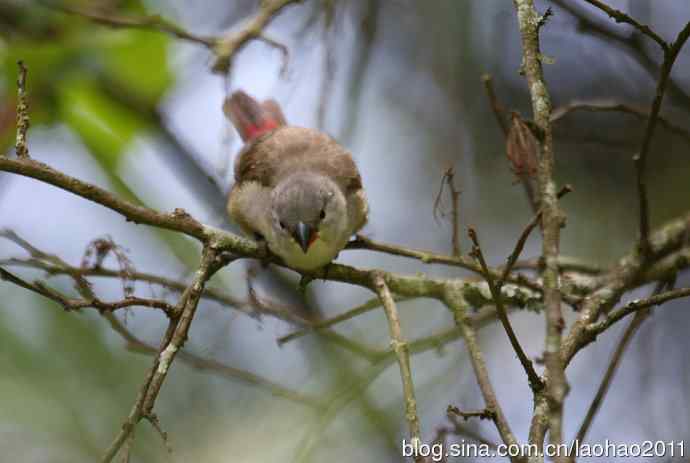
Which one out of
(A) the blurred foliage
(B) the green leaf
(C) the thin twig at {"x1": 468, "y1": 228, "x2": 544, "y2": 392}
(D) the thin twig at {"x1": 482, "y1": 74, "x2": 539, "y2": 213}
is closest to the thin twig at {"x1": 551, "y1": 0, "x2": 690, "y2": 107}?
(D) the thin twig at {"x1": 482, "y1": 74, "x2": 539, "y2": 213}

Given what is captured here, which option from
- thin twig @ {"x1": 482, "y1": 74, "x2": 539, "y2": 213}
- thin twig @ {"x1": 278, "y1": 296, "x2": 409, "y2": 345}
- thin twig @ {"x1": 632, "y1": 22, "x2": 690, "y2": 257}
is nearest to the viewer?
thin twig @ {"x1": 632, "y1": 22, "x2": 690, "y2": 257}

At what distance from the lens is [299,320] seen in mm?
3529

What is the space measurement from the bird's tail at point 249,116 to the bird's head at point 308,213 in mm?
983

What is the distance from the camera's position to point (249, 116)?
15.8 feet

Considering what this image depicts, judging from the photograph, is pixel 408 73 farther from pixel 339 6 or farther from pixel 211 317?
pixel 211 317

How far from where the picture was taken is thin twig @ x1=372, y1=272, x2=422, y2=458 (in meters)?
2.22

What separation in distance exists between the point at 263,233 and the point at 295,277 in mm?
1576

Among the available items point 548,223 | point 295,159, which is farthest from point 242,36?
point 548,223

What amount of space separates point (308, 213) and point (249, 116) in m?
1.35

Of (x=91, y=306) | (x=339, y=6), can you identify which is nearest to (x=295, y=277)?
(x=339, y=6)

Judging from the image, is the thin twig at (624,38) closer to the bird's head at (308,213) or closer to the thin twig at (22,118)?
the bird's head at (308,213)

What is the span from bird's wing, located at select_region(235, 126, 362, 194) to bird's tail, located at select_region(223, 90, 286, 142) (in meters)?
0.39

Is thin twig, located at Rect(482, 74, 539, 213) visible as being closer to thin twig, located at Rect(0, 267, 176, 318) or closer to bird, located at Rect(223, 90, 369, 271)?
bird, located at Rect(223, 90, 369, 271)

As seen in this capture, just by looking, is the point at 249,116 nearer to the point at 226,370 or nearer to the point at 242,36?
the point at 242,36
